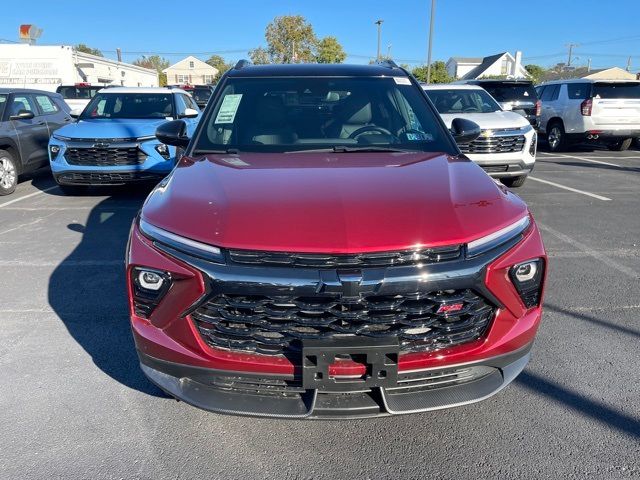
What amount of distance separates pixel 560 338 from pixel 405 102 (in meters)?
1.99

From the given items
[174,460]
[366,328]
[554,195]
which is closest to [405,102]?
[366,328]

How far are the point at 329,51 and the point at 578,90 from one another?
146 feet

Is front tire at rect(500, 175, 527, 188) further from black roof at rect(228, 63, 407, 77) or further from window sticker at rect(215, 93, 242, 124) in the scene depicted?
window sticker at rect(215, 93, 242, 124)

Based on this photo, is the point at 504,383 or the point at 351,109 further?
the point at 351,109

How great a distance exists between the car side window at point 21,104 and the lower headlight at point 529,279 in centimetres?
931

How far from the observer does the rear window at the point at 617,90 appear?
1314cm

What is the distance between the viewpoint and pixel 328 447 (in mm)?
2553

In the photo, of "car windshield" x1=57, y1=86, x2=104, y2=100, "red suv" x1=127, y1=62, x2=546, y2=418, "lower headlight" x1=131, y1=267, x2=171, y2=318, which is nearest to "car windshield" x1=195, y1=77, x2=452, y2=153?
"red suv" x1=127, y1=62, x2=546, y2=418

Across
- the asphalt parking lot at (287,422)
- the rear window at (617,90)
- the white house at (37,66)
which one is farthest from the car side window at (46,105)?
the white house at (37,66)

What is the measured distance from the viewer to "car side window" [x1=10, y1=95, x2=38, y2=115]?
900 cm

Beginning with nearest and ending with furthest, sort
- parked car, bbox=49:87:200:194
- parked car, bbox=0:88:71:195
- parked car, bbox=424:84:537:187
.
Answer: parked car, bbox=49:87:200:194 → parked car, bbox=424:84:537:187 → parked car, bbox=0:88:71:195

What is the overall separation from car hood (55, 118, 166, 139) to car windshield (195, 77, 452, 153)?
455cm

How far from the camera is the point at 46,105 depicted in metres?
10.2

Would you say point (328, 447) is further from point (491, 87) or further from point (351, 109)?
point (491, 87)
